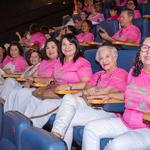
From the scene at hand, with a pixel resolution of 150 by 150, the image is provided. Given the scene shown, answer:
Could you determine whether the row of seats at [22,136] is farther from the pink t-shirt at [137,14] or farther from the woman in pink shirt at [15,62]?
the pink t-shirt at [137,14]

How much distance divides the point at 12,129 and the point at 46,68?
67.5 inches

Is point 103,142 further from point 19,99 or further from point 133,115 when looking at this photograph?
point 19,99

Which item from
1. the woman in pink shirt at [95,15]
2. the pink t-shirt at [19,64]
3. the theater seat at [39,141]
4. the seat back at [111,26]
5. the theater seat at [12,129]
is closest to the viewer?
the theater seat at [39,141]

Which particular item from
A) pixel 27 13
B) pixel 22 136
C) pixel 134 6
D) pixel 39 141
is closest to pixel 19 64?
pixel 134 6

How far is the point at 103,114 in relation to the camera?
2.25 m

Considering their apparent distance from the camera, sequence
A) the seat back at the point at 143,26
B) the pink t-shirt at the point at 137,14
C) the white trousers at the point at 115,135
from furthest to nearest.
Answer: the pink t-shirt at the point at 137,14, the seat back at the point at 143,26, the white trousers at the point at 115,135

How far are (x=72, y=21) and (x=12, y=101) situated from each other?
3.12 m

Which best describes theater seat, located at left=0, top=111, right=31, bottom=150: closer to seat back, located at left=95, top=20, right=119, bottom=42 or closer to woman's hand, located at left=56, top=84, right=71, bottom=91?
woman's hand, located at left=56, top=84, right=71, bottom=91

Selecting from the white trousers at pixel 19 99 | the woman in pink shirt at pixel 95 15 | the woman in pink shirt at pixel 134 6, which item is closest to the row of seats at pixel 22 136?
the white trousers at pixel 19 99

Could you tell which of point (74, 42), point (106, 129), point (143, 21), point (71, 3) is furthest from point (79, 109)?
point (71, 3)

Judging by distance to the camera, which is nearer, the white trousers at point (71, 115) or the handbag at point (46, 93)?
the white trousers at point (71, 115)

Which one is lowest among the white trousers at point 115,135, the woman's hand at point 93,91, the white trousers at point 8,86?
the white trousers at point 115,135

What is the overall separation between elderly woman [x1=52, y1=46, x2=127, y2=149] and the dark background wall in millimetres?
4619

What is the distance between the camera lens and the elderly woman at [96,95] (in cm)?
212
